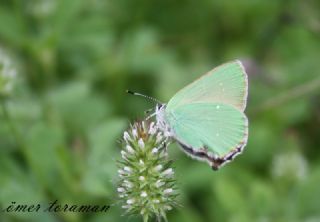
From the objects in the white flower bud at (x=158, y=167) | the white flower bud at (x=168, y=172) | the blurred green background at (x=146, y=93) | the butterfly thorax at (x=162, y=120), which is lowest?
the white flower bud at (x=168, y=172)

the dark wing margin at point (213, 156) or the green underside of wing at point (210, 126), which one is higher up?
the green underside of wing at point (210, 126)

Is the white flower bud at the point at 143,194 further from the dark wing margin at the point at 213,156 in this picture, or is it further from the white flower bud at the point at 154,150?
the dark wing margin at the point at 213,156

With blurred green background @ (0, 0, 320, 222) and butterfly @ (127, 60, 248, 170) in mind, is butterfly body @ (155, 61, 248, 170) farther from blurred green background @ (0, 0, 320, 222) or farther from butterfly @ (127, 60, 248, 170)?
blurred green background @ (0, 0, 320, 222)

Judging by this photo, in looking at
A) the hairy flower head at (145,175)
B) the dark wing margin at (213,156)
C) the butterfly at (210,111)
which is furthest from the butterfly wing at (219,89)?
the hairy flower head at (145,175)

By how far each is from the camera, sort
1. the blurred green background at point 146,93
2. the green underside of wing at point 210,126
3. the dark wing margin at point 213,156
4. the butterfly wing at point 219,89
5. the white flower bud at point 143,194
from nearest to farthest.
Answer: the white flower bud at point 143,194 → the dark wing margin at point 213,156 → the green underside of wing at point 210,126 → the butterfly wing at point 219,89 → the blurred green background at point 146,93

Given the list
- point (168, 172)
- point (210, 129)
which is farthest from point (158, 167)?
point (210, 129)

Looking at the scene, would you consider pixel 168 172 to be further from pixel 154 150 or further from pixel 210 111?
pixel 210 111
